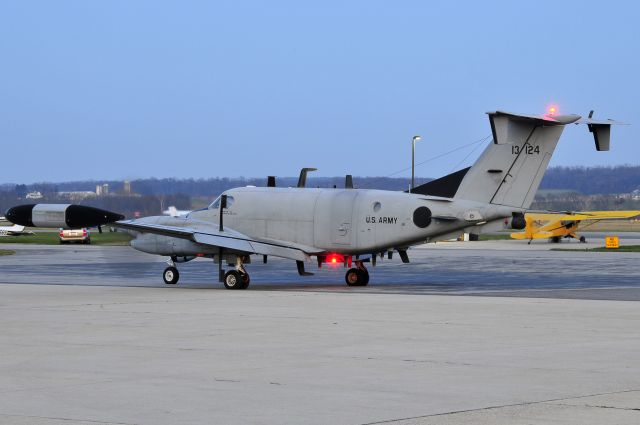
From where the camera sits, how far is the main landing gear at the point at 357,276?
112 ft

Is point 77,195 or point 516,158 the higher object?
point 516,158

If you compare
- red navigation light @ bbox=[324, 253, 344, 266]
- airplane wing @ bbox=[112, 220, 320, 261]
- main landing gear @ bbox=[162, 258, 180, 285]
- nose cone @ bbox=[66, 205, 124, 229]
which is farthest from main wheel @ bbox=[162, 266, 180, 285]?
nose cone @ bbox=[66, 205, 124, 229]

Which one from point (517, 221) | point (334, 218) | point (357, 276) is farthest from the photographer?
point (357, 276)

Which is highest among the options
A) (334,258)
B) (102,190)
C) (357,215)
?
(102,190)

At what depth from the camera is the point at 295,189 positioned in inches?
1358

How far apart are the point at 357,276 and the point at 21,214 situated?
35.3 feet

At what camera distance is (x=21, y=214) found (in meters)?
29.5

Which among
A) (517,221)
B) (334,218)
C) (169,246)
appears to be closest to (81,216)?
(169,246)

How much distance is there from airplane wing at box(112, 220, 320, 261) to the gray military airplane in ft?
0.10

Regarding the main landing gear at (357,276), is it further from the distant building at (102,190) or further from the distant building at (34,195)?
the distant building at (34,195)

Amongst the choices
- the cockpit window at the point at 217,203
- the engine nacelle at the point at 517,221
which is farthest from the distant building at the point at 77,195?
the engine nacelle at the point at 517,221

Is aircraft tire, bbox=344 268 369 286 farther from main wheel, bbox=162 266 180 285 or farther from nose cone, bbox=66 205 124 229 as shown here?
nose cone, bbox=66 205 124 229

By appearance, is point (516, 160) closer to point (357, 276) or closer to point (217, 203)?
point (357, 276)

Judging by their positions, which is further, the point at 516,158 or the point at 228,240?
the point at 228,240
